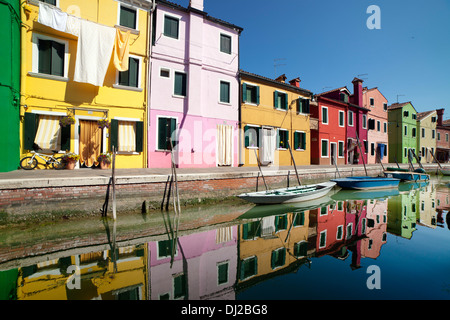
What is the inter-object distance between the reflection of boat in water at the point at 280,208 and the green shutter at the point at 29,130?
9.36 meters

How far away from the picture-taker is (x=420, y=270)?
4.35 metres

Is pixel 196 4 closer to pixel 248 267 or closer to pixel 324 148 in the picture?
pixel 248 267

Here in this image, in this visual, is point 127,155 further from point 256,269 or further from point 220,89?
point 256,269

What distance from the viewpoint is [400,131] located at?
96.9ft

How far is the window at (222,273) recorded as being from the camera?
3.99 metres

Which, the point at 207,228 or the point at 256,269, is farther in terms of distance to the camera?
the point at 207,228

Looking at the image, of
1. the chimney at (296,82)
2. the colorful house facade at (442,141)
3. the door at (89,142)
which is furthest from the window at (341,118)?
the colorful house facade at (442,141)

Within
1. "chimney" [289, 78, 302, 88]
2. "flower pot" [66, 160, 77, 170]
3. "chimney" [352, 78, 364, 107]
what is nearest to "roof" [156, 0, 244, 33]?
"chimney" [289, 78, 302, 88]

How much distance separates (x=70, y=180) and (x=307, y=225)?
7505 millimetres

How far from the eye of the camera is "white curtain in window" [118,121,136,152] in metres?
11.1

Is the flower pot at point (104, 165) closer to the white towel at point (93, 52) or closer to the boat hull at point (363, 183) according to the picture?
the white towel at point (93, 52)
